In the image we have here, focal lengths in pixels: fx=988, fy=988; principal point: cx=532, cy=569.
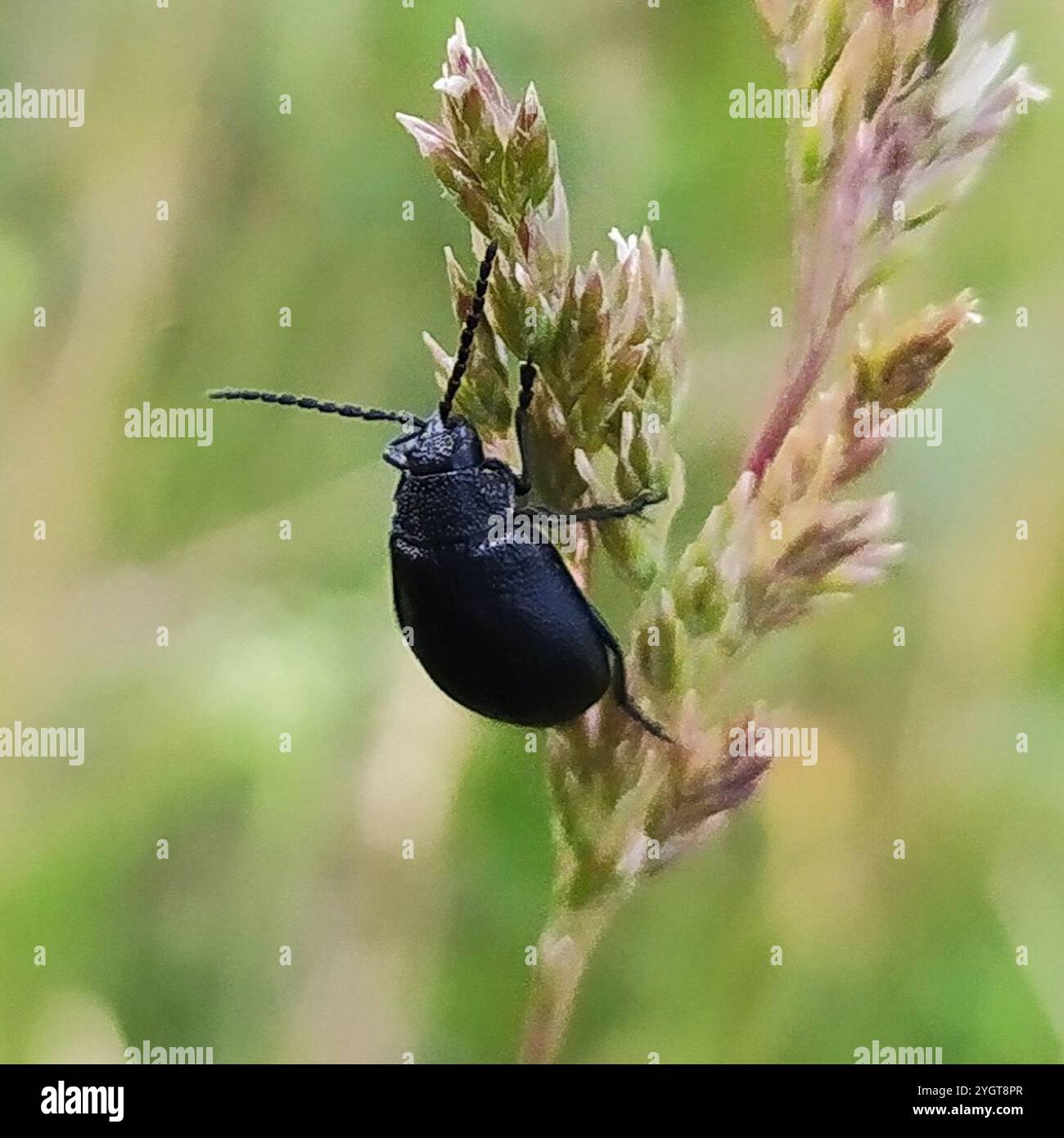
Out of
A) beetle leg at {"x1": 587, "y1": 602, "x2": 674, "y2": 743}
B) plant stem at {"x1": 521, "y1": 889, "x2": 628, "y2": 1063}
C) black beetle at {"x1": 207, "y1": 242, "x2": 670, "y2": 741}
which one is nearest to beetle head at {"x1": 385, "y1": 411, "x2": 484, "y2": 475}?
black beetle at {"x1": 207, "y1": 242, "x2": 670, "y2": 741}

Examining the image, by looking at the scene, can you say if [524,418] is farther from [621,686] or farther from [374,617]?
[374,617]

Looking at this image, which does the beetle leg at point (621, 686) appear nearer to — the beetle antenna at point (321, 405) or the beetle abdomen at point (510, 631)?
the beetle abdomen at point (510, 631)

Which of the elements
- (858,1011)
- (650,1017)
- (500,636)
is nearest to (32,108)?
(500,636)

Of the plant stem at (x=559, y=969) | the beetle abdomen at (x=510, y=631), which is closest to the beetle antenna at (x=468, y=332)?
the beetle abdomen at (x=510, y=631)
